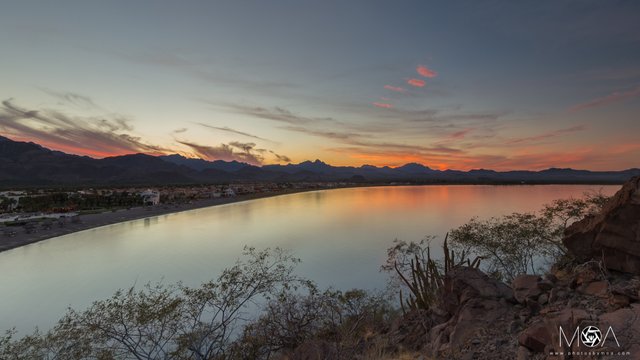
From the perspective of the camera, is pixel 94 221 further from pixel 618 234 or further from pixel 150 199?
pixel 618 234

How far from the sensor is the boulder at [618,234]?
12781 millimetres

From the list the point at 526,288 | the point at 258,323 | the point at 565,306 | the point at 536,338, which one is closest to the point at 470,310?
the point at 526,288

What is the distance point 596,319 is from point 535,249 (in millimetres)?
26882

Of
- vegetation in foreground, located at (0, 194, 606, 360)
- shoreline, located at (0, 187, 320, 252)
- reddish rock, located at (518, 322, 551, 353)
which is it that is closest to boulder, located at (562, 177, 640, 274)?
reddish rock, located at (518, 322, 551, 353)

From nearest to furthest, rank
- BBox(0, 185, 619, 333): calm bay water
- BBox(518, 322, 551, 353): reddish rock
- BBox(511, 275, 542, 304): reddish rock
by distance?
1. BBox(518, 322, 551, 353): reddish rock
2. BBox(511, 275, 542, 304): reddish rock
3. BBox(0, 185, 619, 333): calm bay water

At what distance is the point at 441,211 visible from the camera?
355 ft

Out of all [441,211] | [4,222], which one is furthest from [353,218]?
[4,222]

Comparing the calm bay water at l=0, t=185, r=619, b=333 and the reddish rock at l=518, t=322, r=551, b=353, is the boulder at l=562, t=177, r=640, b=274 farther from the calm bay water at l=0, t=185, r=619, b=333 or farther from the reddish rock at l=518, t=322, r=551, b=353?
the calm bay water at l=0, t=185, r=619, b=333

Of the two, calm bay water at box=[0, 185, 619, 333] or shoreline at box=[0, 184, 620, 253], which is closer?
calm bay water at box=[0, 185, 619, 333]

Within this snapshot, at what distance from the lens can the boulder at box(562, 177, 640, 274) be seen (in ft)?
41.9

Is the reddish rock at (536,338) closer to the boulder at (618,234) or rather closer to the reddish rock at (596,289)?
the reddish rock at (596,289)

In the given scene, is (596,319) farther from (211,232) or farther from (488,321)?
(211,232)

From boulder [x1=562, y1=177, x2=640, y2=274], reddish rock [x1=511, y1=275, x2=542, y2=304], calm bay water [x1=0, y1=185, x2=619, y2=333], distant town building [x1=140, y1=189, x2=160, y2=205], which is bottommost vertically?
calm bay water [x1=0, y1=185, x2=619, y2=333]

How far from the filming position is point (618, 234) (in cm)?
1317
